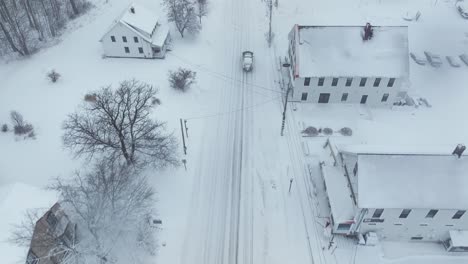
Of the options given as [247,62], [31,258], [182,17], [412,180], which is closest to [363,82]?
[247,62]

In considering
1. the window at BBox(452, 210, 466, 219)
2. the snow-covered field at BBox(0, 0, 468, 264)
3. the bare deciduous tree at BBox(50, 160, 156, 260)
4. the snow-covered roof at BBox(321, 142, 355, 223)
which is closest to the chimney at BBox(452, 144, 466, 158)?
the window at BBox(452, 210, 466, 219)

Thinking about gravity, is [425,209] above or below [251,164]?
above

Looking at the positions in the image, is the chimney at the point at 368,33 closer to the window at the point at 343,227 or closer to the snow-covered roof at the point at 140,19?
the window at the point at 343,227

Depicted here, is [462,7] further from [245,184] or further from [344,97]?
[245,184]

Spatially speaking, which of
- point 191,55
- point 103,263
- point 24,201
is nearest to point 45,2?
point 191,55

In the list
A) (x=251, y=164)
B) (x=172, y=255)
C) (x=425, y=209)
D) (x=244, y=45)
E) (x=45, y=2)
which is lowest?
(x=172, y=255)

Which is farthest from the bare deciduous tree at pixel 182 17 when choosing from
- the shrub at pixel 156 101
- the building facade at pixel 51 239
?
the building facade at pixel 51 239

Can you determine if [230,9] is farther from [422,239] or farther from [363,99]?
[422,239]
